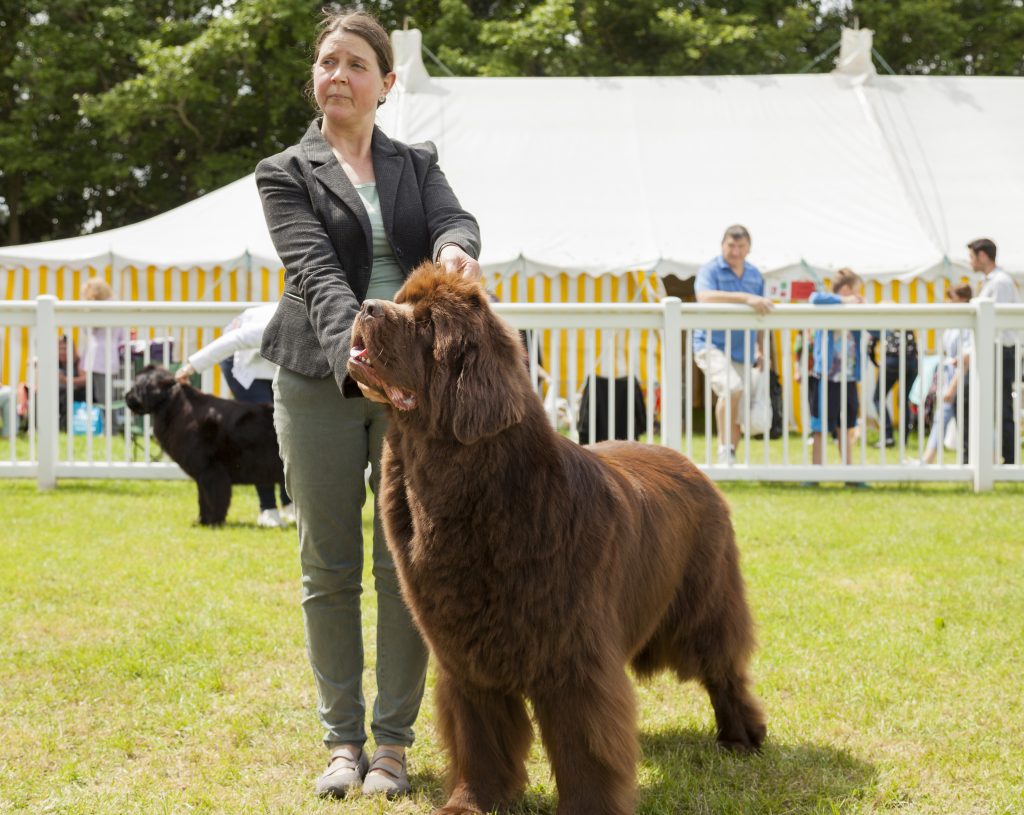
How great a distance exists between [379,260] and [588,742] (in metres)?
1.45

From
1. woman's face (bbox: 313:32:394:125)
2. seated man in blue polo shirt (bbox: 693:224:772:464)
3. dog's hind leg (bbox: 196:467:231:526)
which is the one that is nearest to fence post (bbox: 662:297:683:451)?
seated man in blue polo shirt (bbox: 693:224:772:464)

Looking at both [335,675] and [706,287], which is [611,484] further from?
[706,287]

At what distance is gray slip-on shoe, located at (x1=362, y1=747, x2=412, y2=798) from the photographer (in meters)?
3.18

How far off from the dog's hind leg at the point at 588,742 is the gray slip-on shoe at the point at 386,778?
0.60 meters

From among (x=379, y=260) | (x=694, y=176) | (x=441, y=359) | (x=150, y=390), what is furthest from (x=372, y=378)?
(x=694, y=176)

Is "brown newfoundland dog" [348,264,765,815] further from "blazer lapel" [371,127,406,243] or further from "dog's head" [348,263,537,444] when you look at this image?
"blazer lapel" [371,127,406,243]

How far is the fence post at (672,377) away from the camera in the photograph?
27.8 feet

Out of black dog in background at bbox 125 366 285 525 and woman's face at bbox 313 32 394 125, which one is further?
black dog in background at bbox 125 366 285 525

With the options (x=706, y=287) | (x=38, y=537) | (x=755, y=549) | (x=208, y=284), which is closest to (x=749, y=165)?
(x=706, y=287)

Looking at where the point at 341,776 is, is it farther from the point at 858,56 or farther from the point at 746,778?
the point at 858,56

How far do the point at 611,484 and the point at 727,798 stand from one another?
37.2 inches

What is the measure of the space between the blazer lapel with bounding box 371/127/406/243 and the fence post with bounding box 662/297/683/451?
538 cm

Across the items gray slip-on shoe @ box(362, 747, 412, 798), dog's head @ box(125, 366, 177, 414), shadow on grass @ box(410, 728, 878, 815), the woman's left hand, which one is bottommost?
shadow on grass @ box(410, 728, 878, 815)

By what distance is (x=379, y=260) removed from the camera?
10.6 ft
